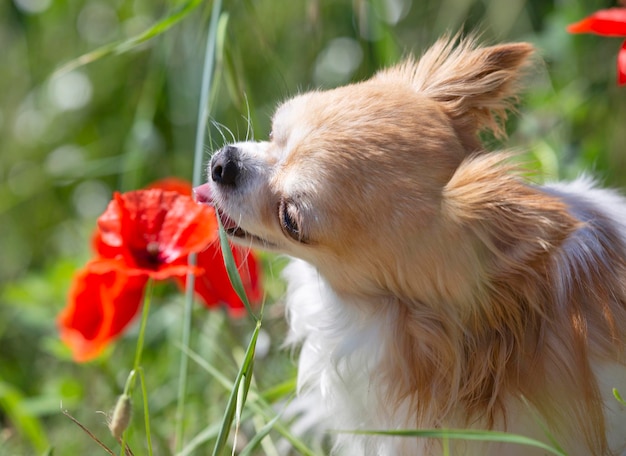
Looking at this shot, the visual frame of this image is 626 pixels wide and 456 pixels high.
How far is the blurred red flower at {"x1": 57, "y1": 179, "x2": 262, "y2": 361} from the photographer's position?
1.55 metres

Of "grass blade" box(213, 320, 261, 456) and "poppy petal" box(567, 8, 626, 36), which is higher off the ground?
"poppy petal" box(567, 8, 626, 36)

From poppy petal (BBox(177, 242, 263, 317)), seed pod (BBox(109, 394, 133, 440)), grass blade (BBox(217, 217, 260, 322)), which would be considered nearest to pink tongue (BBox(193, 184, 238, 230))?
poppy petal (BBox(177, 242, 263, 317))

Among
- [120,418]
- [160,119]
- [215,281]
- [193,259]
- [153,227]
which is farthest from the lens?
[160,119]

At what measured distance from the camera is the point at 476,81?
1.74 m

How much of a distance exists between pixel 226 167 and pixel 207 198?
13 centimetres

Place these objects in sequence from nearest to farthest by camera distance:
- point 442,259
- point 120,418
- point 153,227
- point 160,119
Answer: point 120,418 < point 442,259 < point 153,227 < point 160,119

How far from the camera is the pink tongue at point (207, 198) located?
5.52ft

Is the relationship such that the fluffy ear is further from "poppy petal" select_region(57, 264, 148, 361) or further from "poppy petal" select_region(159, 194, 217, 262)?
"poppy petal" select_region(57, 264, 148, 361)

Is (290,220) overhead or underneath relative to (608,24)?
underneath

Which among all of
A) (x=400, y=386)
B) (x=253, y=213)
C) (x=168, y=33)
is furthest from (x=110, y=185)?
(x=400, y=386)

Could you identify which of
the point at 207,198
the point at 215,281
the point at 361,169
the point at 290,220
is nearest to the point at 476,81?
the point at 361,169

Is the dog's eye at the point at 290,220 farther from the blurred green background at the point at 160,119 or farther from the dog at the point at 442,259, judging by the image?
the blurred green background at the point at 160,119

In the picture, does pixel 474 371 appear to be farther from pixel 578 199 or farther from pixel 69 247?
pixel 69 247

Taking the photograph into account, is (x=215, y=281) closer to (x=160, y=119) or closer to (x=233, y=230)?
(x=233, y=230)
